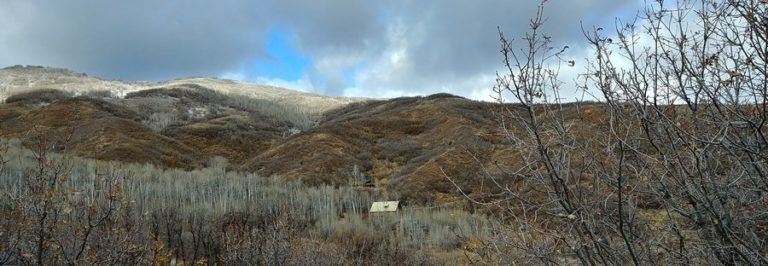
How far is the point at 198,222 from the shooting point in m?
14.7

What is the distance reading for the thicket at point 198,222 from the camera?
18.2 ft

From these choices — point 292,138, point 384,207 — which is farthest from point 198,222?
point 292,138

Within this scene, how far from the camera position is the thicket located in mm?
5539

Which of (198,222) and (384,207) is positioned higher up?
(198,222)

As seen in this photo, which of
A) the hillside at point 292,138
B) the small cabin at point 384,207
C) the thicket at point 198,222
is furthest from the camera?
the hillside at point 292,138

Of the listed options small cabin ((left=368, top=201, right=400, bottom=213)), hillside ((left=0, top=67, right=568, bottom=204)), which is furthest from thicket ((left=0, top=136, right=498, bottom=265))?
hillside ((left=0, top=67, right=568, bottom=204))

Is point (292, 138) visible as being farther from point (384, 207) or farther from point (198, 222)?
point (198, 222)

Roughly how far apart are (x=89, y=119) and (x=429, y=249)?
27.1 m

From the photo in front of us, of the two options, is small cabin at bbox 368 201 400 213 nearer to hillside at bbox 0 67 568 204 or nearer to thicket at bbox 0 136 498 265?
thicket at bbox 0 136 498 265

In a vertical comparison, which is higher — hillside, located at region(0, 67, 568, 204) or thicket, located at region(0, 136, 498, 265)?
hillside, located at region(0, 67, 568, 204)

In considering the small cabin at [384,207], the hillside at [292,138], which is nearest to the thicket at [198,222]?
the small cabin at [384,207]

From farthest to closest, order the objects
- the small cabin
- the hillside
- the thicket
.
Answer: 1. the hillside
2. the small cabin
3. the thicket

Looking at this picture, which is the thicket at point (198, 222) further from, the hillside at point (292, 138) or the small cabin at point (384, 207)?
the hillside at point (292, 138)

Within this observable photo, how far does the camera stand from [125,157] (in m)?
26.5
